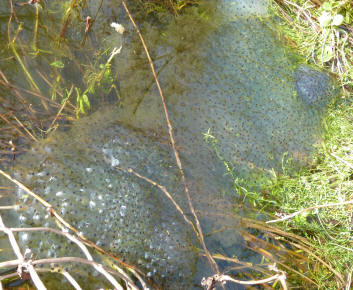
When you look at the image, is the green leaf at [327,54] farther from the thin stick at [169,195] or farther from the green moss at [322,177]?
the thin stick at [169,195]

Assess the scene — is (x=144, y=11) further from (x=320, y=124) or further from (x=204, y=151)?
(x=320, y=124)

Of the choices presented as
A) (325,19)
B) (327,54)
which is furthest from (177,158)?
(325,19)

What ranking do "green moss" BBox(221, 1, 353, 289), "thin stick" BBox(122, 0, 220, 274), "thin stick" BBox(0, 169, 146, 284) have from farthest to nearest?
"green moss" BBox(221, 1, 353, 289), "thin stick" BBox(122, 0, 220, 274), "thin stick" BBox(0, 169, 146, 284)

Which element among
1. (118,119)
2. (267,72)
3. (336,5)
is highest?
(336,5)

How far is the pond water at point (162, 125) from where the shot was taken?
1516 mm

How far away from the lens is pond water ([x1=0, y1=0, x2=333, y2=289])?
1.52m

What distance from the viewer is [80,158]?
1.58m

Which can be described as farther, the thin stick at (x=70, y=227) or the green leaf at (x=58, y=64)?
the green leaf at (x=58, y=64)

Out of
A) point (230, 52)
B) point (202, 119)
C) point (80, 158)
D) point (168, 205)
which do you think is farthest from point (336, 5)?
point (80, 158)

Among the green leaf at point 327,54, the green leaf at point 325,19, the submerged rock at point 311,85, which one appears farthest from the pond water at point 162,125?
the green leaf at point 325,19

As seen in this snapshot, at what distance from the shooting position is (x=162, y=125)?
5.74ft

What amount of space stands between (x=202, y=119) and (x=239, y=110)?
25 cm

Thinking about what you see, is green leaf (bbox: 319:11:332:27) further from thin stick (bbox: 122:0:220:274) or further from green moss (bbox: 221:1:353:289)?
thin stick (bbox: 122:0:220:274)

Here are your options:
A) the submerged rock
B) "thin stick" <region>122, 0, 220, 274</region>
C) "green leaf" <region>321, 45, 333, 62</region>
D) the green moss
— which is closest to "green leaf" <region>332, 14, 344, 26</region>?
the green moss
